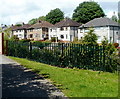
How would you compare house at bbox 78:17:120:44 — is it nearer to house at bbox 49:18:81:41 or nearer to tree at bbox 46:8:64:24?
house at bbox 49:18:81:41

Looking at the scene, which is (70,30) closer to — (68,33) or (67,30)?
(67,30)

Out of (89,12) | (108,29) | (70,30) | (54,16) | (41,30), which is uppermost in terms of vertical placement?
(54,16)

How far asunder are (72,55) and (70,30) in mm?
52990

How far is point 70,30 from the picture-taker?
2549 inches

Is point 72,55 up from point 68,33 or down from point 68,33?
down

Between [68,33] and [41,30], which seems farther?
[41,30]

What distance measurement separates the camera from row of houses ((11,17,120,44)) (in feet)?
175

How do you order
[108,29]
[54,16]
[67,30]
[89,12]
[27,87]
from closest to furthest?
[27,87], [108,29], [67,30], [89,12], [54,16]

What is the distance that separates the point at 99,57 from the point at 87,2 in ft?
264

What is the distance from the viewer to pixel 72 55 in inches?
481

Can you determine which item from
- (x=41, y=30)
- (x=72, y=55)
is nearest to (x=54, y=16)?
(x=41, y=30)

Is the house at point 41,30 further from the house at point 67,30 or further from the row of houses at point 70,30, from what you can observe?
the house at point 67,30

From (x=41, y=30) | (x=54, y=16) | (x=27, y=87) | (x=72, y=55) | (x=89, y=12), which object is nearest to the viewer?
(x=27, y=87)

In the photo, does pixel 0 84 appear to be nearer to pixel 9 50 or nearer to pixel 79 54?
pixel 79 54
